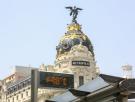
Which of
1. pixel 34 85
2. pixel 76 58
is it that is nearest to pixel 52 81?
pixel 34 85

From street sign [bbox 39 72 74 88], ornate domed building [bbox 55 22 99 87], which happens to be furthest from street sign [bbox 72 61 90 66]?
street sign [bbox 39 72 74 88]

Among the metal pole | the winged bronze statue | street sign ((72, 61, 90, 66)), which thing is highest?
the winged bronze statue

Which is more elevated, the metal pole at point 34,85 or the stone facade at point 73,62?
the stone facade at point 73,62

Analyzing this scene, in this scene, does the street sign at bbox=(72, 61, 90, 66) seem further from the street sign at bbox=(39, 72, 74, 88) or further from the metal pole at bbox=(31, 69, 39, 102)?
the metal pole at bbox=(31, 69, 39, 102)

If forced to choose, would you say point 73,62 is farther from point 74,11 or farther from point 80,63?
point 74,11

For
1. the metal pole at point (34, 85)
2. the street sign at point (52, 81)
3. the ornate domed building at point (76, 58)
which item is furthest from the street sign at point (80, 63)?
the metal pole at point (34, 85)

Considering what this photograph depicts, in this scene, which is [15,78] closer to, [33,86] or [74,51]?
[74,51]

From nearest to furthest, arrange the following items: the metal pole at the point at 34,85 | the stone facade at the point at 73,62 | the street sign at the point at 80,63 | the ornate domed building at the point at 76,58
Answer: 1. the metal pole at the point at 34,85
2. the stone facade at the point at 73,62
3. the ornate domed building at the point at 76,58
4. the street sign at the point at 80,63

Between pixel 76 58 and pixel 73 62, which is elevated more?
pixel 76 58

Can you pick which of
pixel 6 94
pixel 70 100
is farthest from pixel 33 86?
pixel 6 94

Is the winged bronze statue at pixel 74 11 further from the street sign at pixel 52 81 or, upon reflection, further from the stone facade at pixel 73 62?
the street sign at pixel 52 81

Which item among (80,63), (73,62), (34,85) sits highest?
(73,62)

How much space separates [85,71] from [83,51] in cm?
332

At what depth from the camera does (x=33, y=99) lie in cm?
1079
